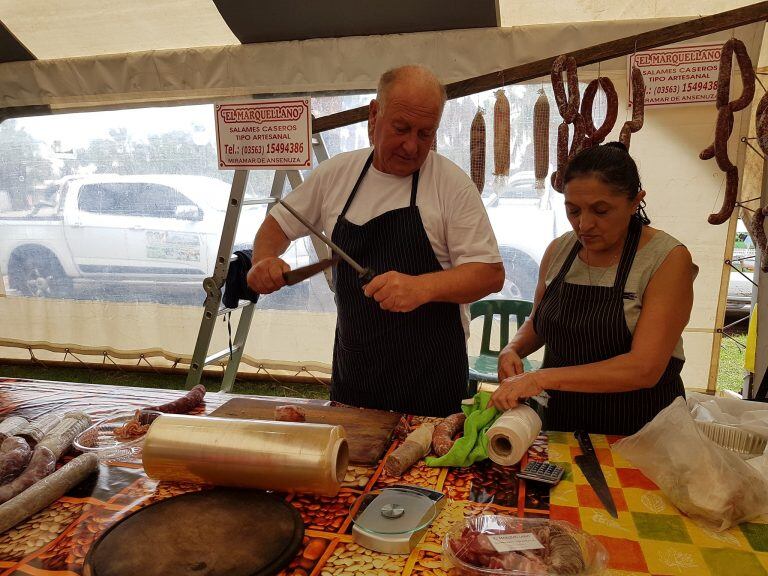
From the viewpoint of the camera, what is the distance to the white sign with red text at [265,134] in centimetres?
310

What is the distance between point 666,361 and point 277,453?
1.29 m

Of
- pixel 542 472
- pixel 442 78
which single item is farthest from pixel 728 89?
pixel 542 472

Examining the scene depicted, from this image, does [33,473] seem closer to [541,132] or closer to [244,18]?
[541,132]

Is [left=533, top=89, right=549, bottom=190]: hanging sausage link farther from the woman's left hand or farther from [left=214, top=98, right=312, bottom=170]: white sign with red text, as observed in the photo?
the woman's left hand

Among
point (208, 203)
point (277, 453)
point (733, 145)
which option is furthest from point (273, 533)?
point (208, 203)

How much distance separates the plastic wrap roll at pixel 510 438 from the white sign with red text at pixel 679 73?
186 cm

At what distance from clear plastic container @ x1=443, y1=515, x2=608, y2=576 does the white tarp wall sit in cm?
296

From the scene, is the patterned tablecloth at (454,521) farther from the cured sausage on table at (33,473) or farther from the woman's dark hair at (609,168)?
the woman's dark hair at (609,168)

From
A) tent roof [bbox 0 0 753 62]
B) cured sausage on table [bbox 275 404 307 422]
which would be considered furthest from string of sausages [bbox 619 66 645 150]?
cured sausage on table [bbox 275 404 307 422]

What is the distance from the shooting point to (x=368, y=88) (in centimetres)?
391

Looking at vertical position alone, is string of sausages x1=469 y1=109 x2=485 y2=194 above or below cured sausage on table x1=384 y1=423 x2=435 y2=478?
above

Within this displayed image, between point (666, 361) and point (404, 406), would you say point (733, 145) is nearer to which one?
point (666, 361)

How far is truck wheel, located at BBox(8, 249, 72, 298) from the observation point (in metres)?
5.40

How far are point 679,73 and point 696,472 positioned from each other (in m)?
2.02
